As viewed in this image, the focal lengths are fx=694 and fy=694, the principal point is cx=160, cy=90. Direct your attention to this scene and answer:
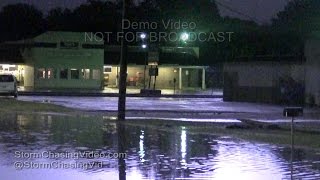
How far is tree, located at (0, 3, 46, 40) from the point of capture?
110 m

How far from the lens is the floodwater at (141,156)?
1248cm

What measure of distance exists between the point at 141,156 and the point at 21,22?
331 feet

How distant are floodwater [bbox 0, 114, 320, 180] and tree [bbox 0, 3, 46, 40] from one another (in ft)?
291

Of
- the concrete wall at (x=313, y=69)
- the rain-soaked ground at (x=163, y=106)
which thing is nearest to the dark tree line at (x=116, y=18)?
the concrete wall at (x=313, y=69)

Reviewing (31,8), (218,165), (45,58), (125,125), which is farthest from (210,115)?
(31,8)

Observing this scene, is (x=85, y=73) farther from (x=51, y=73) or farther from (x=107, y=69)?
(x=107, y=69)

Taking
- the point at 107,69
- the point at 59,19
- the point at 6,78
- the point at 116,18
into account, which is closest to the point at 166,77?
the point at 107,69

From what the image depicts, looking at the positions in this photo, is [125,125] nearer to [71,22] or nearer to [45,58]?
[45,58]

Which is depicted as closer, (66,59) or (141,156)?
(141,156)

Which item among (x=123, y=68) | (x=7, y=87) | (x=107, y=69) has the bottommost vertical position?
(x=7, y=87)

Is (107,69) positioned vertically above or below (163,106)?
above

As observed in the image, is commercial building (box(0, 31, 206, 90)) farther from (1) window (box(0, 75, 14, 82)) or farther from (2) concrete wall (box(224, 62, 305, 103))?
(1) window (box(0, 75, 14, 82))

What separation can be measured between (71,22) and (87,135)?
87.1 m

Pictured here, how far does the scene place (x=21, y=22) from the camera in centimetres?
11300
